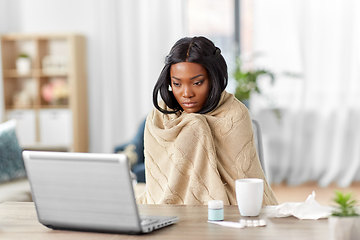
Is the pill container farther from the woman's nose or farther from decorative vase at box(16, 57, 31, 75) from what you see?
decorative vase at box(16, 57, 31, 75)

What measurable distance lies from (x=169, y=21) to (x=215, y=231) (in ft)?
13.1

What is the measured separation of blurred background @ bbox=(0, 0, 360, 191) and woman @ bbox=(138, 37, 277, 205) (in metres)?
2.86

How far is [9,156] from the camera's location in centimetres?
302

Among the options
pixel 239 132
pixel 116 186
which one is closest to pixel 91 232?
pixel 116 186

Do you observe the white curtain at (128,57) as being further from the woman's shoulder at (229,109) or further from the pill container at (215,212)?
the pill container at (215,212)

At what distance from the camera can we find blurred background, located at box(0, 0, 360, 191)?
4.50 metres

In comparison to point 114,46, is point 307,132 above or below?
below

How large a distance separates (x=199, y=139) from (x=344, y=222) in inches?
25.2

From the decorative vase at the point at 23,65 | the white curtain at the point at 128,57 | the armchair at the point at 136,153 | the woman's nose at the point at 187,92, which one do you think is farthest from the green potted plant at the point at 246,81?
the woman's nose at the point at 187,92

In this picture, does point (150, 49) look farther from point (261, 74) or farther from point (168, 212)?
point (168, 212)

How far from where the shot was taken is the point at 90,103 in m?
5.04

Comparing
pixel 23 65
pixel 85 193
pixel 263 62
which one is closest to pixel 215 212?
pixel 85 193

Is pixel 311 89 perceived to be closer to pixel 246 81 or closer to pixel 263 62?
pixel 263 62

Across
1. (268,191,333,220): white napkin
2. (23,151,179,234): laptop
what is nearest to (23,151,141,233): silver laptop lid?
(23,151,179,234): laptop
